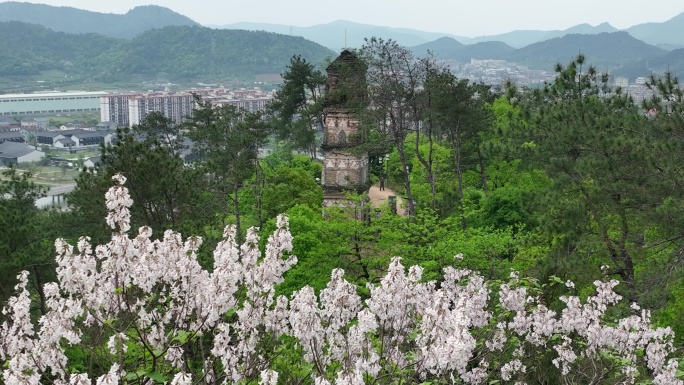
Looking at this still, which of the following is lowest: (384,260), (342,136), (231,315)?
(384,260)

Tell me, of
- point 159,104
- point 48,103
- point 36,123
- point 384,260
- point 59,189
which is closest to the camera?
point 384,260

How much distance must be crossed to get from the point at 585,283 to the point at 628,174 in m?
2.58

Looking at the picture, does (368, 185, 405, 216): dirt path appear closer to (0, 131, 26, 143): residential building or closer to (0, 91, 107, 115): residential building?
(0, 131, 26, 143): residential building

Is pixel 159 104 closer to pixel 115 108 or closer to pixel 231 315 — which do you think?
pixel 115 108

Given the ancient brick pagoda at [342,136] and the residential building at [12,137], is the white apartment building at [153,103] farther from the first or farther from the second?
the ancient brick pagoda at [342,136]

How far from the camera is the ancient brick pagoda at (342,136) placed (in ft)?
88.2

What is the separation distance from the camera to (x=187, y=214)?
2069 cm

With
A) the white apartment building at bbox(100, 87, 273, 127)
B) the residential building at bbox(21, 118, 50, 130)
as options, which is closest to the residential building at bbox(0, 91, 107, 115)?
the residential building at bbox(21, 118, 50, 130)

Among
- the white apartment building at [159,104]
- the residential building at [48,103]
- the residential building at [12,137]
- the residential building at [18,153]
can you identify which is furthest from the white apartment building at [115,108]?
the residential building at [18,153]

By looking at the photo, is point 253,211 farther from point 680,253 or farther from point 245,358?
point 245,358

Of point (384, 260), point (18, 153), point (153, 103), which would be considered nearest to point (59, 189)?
point (18, 153)

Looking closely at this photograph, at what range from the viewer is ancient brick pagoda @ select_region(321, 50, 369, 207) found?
88.2 ft

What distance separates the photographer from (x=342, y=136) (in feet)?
89.6

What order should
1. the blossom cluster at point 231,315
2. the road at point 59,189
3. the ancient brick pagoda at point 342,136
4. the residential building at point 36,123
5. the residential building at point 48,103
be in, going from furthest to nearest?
1. the residential building at point 48,103
2. the residential building at point 36,123
3. the road at point 59,189
4. the ancient brick pagoda at point 342,136
5. the blossom cluster at point 231,315
